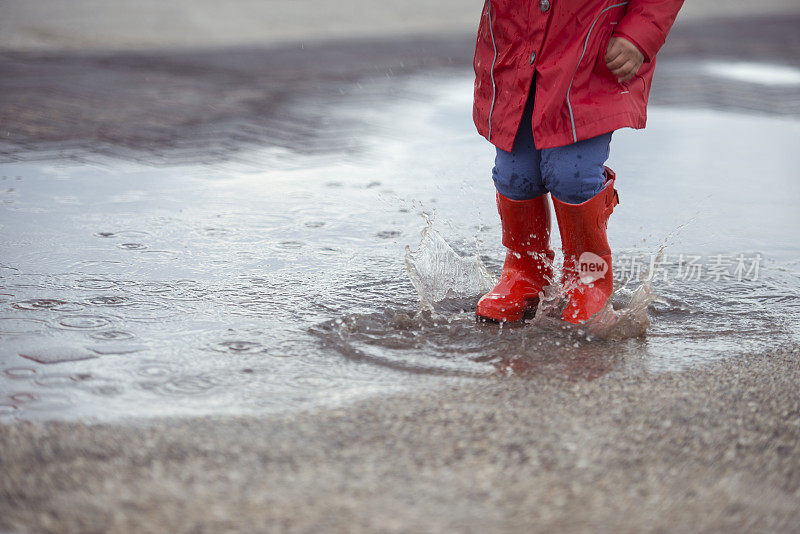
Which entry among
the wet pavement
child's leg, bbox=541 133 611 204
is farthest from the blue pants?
the wet pavement

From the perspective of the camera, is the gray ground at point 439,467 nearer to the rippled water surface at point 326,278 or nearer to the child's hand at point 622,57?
the rippled water surface at point 326,278

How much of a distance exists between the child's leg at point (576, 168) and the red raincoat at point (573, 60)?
0.05 meters

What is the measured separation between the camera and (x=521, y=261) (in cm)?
286

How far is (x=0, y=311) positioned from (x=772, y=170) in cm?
377

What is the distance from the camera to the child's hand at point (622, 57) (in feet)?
7.95

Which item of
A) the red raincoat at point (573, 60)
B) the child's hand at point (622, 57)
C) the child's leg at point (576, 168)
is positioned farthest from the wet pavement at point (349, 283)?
the child's hand at point (622, 57)

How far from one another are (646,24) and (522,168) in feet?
1.70

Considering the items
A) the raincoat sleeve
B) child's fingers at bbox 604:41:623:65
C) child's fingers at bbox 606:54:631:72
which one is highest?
the raincoat sleeve

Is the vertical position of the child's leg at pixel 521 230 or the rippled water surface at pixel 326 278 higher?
the child's leg at pixel 521 230

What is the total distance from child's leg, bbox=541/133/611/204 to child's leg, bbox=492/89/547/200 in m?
0.07

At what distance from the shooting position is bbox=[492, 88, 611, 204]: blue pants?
2508 millimetres

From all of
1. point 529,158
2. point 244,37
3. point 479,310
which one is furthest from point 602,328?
point 244,37

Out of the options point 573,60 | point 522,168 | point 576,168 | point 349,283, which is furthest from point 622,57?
point 349,283

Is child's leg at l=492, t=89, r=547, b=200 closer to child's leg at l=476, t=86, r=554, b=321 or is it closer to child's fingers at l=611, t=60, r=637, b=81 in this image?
child's leg at l=476, t=86, r=554, b=321
